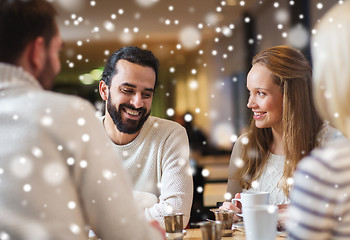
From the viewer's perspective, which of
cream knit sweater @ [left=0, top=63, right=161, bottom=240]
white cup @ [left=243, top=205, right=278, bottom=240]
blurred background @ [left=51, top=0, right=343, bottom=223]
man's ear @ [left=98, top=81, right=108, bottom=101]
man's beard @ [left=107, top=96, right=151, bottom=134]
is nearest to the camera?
cream knit sweater @ [left=0, top=63, right=161, bottom=240]

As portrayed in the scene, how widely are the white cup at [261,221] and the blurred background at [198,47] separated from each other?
3.59 feet

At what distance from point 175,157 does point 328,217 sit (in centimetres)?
99

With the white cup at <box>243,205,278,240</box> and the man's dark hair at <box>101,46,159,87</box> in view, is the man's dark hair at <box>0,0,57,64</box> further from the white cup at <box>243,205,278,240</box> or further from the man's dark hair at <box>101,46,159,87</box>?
the man's dark hair at <box>101,46,159,87</box>

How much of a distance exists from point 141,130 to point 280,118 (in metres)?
0.59

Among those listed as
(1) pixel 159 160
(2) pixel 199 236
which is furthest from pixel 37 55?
(1) pixel 159 160

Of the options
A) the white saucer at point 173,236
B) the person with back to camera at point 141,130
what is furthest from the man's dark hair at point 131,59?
the white saucer at point 173,236

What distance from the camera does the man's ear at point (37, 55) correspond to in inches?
30.1

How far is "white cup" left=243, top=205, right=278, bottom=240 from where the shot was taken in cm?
94

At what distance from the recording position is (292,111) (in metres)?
1.64

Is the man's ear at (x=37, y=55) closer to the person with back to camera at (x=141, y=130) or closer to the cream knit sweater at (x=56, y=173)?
the cream knit sweater at (x=56, y=173)

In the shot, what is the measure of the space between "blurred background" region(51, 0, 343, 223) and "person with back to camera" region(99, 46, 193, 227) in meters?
0.49

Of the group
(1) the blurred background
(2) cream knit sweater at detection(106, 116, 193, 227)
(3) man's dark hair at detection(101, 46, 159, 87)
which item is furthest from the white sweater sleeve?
(1) the blurred background

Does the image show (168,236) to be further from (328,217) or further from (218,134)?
(218,134)

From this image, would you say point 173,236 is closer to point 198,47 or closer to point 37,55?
point 37,55
